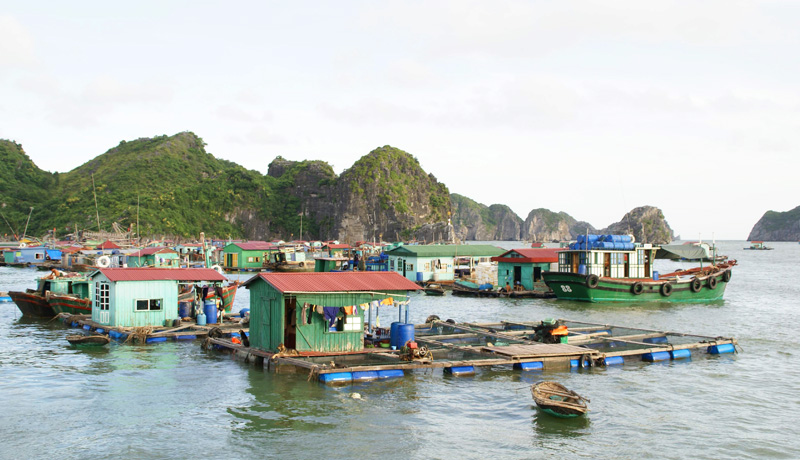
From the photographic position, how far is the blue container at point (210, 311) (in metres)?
33.7

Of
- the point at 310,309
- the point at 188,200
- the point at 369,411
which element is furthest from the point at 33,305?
the point at 188,200

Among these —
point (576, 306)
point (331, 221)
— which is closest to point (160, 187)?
point (331, 221)

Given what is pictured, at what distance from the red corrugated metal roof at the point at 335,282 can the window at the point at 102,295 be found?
1065cm

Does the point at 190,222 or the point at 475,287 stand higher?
the point at 190,222

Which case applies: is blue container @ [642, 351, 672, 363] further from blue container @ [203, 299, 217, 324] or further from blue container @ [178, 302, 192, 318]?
blue container @ [178, 302, 192, 318]

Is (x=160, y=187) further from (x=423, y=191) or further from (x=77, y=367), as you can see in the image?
(x=77, y=367)

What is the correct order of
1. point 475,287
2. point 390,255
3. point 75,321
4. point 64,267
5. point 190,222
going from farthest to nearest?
point 190,222 < point 64,267 < point 390,255 < point 475,287 < point 75,321

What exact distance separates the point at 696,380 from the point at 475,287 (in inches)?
1401

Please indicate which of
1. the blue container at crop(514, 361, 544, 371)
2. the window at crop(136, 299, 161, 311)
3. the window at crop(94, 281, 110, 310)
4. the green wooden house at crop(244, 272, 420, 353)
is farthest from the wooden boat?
the green wooden house at crop(244, 272, 420, 353)

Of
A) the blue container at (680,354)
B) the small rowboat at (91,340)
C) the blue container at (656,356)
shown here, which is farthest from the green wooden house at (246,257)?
the blue container at (680,354)

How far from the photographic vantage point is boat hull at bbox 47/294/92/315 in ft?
123

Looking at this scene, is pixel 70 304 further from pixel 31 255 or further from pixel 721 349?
pixel 31 255

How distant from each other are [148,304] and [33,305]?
13.7 metres

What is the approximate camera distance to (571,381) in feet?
76.5
